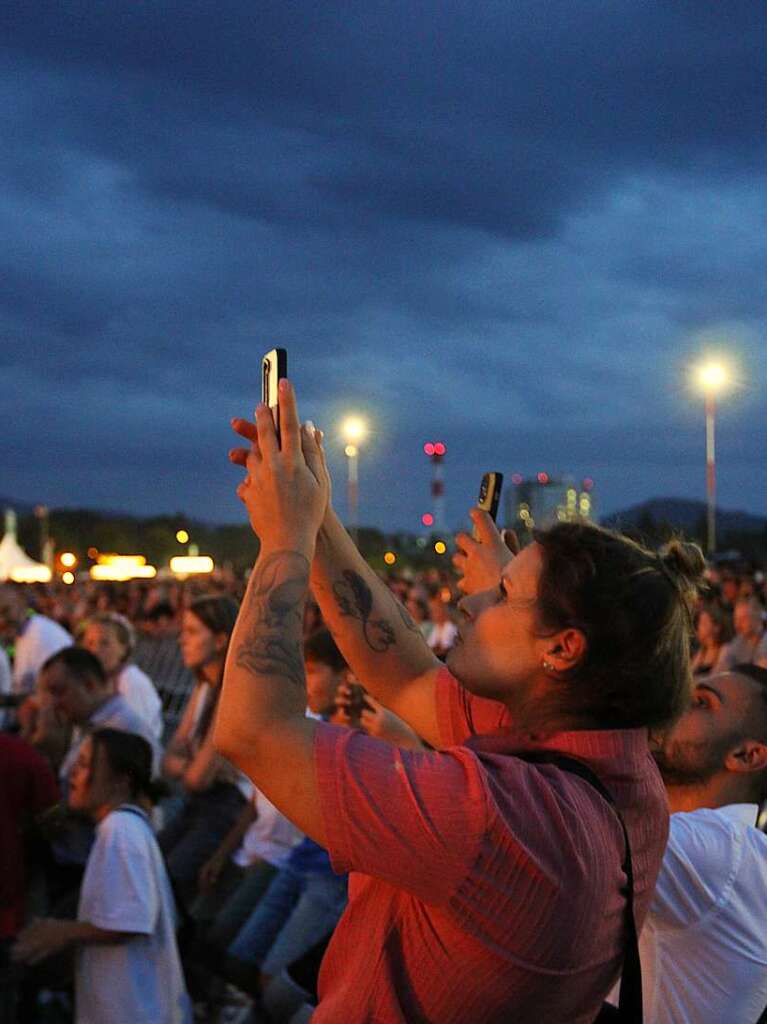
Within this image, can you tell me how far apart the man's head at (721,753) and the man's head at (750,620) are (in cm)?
843

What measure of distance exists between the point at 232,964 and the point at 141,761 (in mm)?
1088

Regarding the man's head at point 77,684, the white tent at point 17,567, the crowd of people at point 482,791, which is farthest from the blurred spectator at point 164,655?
the white tent at point 17,567

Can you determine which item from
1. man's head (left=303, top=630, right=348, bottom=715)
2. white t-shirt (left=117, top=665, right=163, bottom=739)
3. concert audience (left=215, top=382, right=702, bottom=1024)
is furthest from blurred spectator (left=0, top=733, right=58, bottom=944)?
concert audience (left=215, top=382, right=702, bottom=1024)

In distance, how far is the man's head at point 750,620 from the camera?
36.6 ft

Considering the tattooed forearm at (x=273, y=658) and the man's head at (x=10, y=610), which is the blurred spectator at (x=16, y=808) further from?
the man's head at (x=10, y=610)

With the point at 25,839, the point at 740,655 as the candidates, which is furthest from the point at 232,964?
the point at 740,655

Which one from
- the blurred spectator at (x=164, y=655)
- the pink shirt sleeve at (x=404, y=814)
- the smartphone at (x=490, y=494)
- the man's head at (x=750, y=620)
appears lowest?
the blurred spectator at (x=164, y=655)

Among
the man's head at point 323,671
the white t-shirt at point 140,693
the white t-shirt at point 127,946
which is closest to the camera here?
the white t-shirt at point 127,946

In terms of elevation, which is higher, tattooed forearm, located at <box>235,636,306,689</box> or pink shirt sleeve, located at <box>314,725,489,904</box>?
tattooed forearm, located at <box>235,636,306,689</box>

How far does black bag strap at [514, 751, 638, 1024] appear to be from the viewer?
178 cm

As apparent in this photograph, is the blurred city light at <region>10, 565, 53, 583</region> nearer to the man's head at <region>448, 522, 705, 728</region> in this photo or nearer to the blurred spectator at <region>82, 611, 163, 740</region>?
the blurred spectator at <region>82, 611, 163, 740</region>

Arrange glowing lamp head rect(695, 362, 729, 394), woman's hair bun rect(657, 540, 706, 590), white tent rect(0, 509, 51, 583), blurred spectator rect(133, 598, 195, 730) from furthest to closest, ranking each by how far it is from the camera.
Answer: white tent rect(0, 509, 51, 583)
glowing lamp head rect(695, 362, 729, 394)
blurred spectator rect(133, 598, 195, 730)
woman's hair bun rect(657, 540, 706, 590)

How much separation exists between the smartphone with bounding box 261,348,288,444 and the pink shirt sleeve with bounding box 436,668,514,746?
26.1 inches

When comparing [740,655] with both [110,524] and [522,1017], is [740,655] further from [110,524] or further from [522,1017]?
[110,524]
